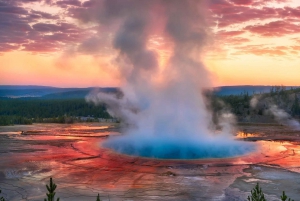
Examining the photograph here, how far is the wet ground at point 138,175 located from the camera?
1259cm

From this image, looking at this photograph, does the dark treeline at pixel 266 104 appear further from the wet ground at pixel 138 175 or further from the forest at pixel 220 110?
the wet ground at pixel 138 175

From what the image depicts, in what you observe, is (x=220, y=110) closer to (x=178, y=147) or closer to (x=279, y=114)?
(x=279, y=114)

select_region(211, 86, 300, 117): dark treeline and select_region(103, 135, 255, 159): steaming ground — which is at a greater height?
select_region(211, 86, 300, 117): dark treeline

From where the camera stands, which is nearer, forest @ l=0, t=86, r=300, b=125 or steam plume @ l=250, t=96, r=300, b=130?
steam plume @ l=250, t=96, r=300, b=130

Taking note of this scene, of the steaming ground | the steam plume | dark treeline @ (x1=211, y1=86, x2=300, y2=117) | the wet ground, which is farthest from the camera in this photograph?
dark treeline @ (x1=211, y1=86, x2=300, y2=117)

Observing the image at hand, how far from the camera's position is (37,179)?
586 inches

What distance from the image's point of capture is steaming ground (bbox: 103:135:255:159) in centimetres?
2097

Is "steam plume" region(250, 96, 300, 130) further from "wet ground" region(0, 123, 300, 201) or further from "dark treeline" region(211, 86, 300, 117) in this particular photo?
"wet ground" region(0, 123, 300, 201)

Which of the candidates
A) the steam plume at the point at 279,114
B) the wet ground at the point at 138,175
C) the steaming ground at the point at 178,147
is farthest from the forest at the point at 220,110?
the wet ground at the point at 138,175

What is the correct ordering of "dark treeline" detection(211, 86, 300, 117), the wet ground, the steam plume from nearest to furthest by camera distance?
the wet ground → the steam plume → "dark treeline" detection(211, 86, 300, 117)

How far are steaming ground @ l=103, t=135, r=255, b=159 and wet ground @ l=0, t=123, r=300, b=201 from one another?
3.83 feet

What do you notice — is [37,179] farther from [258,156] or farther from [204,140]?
[204,140]

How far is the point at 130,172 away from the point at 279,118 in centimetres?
3686

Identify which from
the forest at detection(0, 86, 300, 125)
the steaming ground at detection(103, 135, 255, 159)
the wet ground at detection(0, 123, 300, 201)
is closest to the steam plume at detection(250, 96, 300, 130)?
the forest at detection(0, 86, 300, 125)
